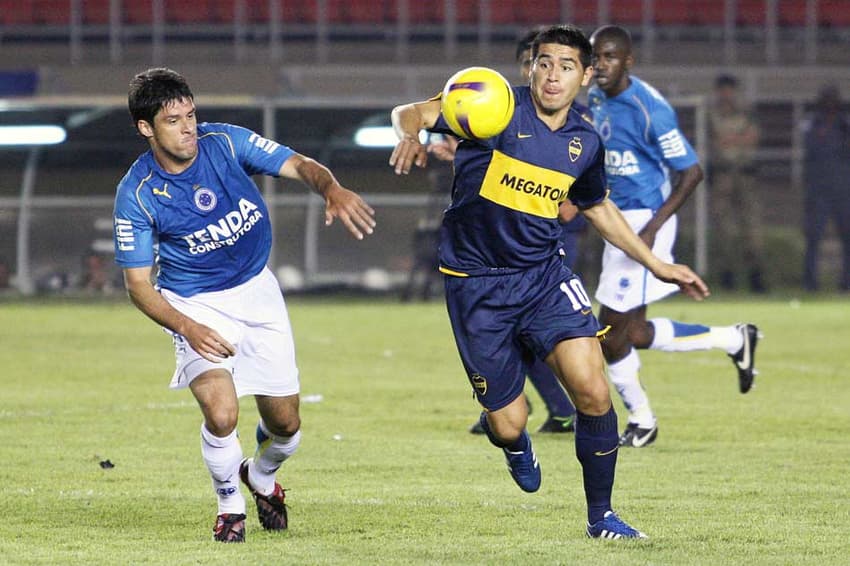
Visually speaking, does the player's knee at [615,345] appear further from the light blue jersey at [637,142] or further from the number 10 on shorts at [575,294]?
the number 10 on shorts at [575,294]

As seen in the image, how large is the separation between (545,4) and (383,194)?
1045 cm

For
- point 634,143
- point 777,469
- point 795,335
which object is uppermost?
point 634,143

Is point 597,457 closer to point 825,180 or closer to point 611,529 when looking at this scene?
point 611,529

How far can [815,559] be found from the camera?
18.9 ft

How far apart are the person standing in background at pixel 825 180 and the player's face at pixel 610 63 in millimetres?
13398

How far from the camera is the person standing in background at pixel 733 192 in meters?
22.0

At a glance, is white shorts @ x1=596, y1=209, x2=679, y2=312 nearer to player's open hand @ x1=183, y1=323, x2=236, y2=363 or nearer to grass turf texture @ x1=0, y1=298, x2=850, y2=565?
grass turf texture @ x1=0, y1=298, x2=850, y2=565

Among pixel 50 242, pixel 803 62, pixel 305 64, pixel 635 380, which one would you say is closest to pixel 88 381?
pixel 635 380

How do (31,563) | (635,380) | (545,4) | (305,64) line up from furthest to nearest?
(545,4) → (305,64) → (635,380) → (31,563)

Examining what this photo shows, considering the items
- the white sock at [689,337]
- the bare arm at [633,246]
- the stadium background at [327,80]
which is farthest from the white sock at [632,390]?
the stadium background at [327,80]

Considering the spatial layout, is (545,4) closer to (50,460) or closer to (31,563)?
(50,460)

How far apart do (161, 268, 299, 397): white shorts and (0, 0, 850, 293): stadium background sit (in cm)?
1457

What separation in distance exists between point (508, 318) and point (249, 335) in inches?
40.9

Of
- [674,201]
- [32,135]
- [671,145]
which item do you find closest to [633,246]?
[674,201]
